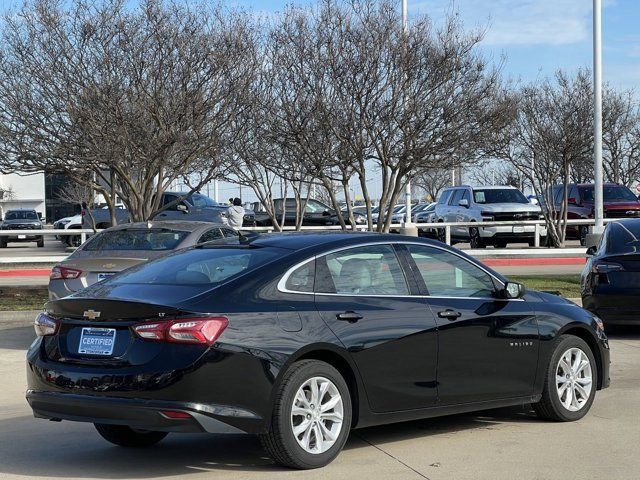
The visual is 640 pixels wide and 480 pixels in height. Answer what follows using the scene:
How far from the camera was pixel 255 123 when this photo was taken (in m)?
23.8

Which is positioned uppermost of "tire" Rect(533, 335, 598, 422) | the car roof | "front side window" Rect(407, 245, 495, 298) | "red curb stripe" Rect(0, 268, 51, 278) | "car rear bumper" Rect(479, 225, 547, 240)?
the car roof

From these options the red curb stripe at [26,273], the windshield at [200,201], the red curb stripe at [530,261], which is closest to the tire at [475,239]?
the red curb stripe at [530,261]

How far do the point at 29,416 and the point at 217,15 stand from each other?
1441 cm

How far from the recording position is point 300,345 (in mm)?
6770

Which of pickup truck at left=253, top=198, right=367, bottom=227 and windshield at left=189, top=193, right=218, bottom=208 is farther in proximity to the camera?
pickup truck at left=253, top=198, right=367, bottom=227

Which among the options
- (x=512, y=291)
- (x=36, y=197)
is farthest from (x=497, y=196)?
(x=36, y=197)

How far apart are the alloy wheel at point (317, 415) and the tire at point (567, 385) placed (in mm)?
2160

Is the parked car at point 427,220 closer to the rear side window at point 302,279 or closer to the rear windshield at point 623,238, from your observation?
the rear windshield at point 623,238

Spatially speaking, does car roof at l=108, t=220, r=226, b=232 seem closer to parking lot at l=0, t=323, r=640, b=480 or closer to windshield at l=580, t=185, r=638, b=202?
parking lot at l=0, t=323, r=640, b=480

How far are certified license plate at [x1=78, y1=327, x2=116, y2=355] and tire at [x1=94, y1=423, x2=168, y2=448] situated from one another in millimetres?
1041

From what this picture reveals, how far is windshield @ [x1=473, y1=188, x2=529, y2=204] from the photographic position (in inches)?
1289

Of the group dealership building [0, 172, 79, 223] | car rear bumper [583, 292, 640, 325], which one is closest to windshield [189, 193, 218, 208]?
car rear bumper [583, 292, 640, 325]

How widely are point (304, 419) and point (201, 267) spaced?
130 cm

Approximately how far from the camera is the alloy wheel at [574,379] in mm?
8461
